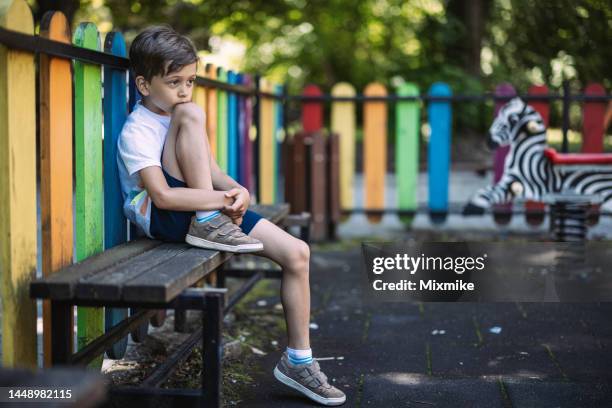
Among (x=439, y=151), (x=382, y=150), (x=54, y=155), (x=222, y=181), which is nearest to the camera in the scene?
(x=54, y=155)

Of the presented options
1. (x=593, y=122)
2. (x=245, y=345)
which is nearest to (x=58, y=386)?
(x=245, y=345)

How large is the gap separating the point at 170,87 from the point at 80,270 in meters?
0.84

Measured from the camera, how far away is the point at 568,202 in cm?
603

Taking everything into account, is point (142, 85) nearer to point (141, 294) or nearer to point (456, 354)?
point (141, 294)

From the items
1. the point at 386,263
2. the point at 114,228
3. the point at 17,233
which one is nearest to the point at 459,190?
the point at 386,263

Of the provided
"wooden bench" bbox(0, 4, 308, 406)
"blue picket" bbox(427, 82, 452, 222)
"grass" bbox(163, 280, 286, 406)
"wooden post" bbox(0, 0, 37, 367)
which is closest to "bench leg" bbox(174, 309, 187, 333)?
"grass" bbox(163, 280, 286, 406)

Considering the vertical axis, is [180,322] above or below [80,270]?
below

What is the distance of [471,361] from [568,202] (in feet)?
8.53

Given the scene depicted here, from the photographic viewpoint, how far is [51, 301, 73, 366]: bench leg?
2.60 metres

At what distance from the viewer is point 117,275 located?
2570 millimetres

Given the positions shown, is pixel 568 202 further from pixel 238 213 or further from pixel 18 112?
pixel 18 112

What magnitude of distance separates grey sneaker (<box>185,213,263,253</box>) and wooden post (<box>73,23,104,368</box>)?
1.42 ft

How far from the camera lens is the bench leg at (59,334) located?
260 centimetres

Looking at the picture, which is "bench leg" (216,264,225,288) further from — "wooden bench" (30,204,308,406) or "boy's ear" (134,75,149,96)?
"boy's ear" (134,75,149,96)
